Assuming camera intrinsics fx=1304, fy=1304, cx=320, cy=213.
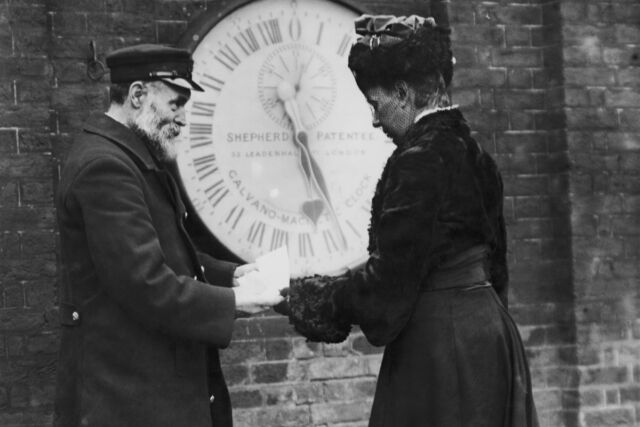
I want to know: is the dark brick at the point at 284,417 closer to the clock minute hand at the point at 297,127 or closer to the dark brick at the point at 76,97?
the clock minute hand at the point at 297,127

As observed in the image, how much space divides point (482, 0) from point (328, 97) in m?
0.91

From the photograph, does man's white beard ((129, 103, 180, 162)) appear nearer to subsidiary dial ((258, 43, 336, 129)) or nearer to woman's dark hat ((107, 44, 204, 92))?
woman's dark hat ((107, 44, 204, 92))

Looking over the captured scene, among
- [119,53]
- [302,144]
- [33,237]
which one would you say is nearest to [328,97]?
[302,144]

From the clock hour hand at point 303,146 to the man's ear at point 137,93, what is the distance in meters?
1.77

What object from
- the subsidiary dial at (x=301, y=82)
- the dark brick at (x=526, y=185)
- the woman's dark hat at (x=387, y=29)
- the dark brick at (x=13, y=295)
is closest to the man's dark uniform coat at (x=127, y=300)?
the woman's dark hat at (x=387, y=29)

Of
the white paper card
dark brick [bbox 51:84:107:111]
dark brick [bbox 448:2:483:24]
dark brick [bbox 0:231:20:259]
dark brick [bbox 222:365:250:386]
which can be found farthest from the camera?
dark brick [bbox 448:2:483:24]

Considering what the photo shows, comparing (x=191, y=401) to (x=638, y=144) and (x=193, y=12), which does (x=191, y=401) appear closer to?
(x=193, y=12)

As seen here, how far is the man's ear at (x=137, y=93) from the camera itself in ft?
12.9

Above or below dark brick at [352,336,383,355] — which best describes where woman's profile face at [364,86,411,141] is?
above

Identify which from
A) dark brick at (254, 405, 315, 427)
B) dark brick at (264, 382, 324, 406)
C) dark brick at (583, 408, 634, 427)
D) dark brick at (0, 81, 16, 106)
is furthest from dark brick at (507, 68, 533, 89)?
dark brick at (0, 81, 16, 106)

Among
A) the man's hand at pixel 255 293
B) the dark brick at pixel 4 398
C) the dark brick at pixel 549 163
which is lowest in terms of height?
the dark brick at pixel 4 398

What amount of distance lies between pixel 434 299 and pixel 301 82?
214 centimetres

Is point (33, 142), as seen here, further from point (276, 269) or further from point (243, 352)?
point (276, 269)

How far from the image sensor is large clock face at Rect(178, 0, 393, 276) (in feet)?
18.3
